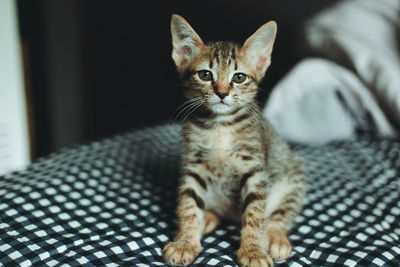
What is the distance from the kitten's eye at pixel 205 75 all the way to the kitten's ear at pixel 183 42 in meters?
0.07

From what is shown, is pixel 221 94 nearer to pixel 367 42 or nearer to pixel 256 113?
pixel 256 113

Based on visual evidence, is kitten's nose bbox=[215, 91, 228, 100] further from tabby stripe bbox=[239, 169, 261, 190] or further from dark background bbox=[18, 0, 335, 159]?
dark background bbox=[18, 0, 335, 159]

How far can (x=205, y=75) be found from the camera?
3.06ft

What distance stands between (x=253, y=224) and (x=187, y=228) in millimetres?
162

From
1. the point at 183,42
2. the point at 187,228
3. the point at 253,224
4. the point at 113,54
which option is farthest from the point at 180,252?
the point at 113,54

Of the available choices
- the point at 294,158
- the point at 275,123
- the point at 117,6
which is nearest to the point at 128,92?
the point at 117,6

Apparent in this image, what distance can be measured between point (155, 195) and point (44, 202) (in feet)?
1.06

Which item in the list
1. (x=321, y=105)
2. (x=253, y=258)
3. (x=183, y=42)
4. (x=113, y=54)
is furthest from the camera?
(x=113, y=54)

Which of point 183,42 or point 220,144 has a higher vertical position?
point 183,42

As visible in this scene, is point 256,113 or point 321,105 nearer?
point 256,113

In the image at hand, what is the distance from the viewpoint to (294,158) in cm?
114

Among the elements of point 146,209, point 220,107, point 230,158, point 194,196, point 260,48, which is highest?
point 260,48

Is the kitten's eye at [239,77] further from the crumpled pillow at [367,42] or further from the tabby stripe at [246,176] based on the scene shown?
the crumpled pillow at [367,42]

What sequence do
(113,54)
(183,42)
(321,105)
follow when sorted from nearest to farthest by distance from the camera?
(183,42)
(321,105)
(113,54)
